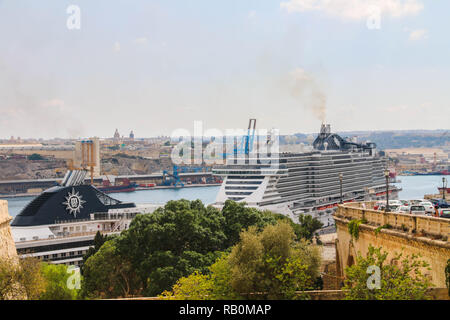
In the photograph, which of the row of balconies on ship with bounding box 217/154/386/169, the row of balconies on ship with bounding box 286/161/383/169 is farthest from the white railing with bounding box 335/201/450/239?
the row of balconies on ship with bounding box 286/161/383/169

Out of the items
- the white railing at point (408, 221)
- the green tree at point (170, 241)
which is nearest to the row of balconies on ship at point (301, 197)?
the green tree at point (170, 241)

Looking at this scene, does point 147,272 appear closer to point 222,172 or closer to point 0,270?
point 0,270

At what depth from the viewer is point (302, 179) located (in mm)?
47875

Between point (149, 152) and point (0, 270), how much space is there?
5447 inches

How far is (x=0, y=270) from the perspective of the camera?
9.51 m

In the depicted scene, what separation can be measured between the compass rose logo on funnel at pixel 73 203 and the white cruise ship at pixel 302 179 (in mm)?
12778

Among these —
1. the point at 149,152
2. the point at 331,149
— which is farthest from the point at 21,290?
the point at 149,152

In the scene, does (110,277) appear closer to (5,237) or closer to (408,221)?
(5,237)

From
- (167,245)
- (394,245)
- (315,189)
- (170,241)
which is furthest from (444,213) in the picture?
(315,189)

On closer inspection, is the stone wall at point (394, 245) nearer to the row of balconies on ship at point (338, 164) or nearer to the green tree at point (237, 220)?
the green tree at point (237, 220)

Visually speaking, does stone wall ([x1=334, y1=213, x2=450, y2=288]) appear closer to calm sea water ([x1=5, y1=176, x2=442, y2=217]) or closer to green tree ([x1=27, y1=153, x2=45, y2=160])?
calm sea water ([x1=5, y1=176, x2=442, y2=217])

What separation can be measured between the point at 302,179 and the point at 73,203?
2224 centimetres

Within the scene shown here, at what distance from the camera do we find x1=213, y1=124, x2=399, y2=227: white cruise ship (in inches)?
1689

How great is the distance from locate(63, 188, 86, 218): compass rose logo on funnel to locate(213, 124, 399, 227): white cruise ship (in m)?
12.8
